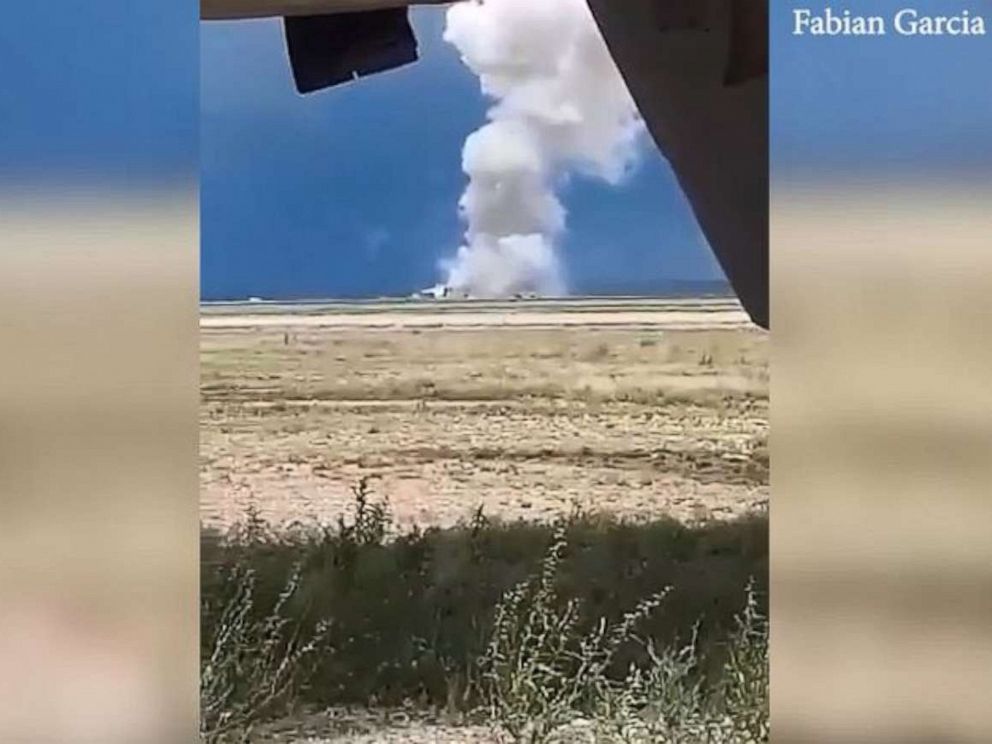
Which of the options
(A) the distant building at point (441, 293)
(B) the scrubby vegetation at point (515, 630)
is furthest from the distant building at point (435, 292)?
(B) the scrubby vegetation at point (515, 630)

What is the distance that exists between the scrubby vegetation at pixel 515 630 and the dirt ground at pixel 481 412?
6cm

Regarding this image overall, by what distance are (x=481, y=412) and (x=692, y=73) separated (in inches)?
28.9

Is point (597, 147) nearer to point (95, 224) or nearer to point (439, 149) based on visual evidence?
point (439, 149)

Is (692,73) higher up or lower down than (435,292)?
higher up

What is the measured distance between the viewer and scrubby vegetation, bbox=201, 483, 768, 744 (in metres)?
2.65

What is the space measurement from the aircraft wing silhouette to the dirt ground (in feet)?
0.52

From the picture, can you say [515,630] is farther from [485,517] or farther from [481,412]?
[481,412]

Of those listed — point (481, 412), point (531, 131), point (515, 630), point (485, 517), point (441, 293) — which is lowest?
point (515, 630)

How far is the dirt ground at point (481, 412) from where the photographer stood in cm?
265

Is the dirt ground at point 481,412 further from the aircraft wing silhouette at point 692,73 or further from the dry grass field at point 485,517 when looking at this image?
the aircraft wing silhouette at point 692,73

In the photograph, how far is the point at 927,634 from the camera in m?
2.61

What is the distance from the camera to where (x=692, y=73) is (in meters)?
2.66

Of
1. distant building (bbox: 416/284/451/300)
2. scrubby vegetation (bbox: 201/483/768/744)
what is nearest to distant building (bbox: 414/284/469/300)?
distant building (bbox: 416/284/451/300)

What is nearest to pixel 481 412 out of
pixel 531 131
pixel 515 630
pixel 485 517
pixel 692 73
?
pixel 485 517
